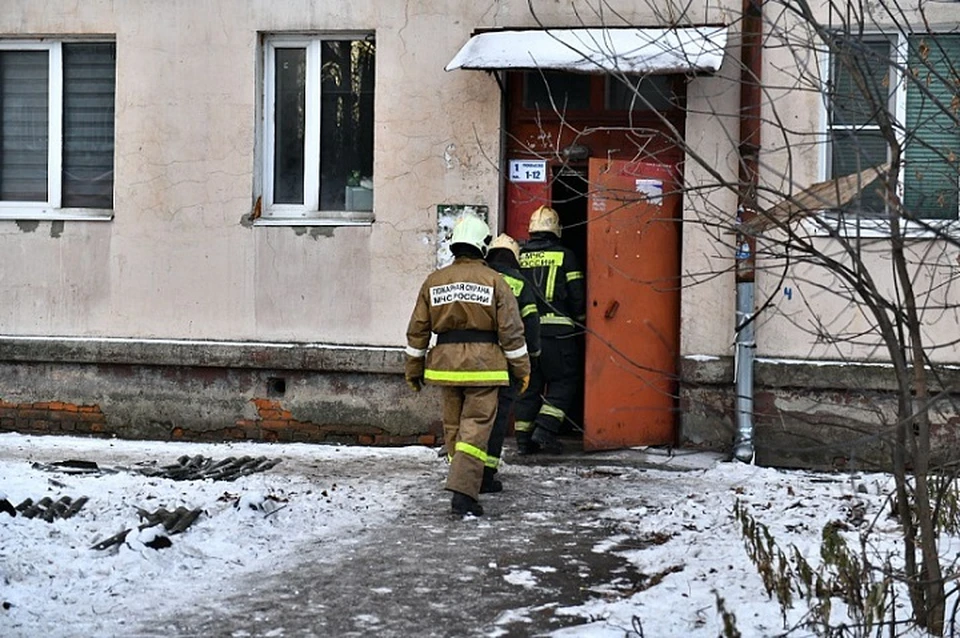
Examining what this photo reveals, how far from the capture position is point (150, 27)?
1126cm

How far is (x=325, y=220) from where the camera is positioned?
36.2ft

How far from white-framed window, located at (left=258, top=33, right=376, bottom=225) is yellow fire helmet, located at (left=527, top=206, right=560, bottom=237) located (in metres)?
1.52

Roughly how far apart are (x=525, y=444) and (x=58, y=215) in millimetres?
4530

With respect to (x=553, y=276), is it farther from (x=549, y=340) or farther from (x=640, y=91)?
(x=640, y=91)

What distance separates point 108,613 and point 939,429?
6290 millimetres

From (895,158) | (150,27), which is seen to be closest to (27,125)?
(150,27)

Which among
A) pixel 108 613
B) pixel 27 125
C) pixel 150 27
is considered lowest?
pixel 108 613

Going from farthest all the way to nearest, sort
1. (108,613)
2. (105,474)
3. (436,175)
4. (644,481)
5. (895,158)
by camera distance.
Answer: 1. (436,175)
2. (644,481)
3. (105,474)
4. (108,613)
5. (895,158)

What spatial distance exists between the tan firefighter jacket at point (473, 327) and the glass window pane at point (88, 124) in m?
4.45

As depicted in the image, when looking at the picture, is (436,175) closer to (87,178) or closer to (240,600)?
(87,178)

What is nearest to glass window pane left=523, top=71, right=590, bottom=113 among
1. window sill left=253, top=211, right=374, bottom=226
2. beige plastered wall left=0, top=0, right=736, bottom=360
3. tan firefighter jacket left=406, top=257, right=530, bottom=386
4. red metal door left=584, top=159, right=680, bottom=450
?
beige plastered wall left=0, top=0, right=736, bottom=360

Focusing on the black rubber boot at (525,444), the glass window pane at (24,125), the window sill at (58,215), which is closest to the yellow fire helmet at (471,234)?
the black rubber boot at (525,444)

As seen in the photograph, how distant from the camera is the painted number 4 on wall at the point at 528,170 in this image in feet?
35.4

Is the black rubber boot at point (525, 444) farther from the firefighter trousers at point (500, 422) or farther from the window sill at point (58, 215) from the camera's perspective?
the window sill at point (58, 215)
